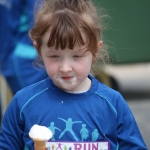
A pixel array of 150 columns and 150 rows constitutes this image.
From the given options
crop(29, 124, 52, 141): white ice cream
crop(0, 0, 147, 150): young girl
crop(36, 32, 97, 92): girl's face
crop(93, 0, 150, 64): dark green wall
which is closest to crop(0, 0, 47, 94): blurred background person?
crop(0, 0, 147, 150): young girl

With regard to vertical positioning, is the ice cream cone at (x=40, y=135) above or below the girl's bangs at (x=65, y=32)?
below

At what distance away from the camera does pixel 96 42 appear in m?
2.67

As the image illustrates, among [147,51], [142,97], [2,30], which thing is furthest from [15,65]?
[142,97]

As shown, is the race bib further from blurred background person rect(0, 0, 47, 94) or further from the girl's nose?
blurred background person rect(0, 0, 47, 94)

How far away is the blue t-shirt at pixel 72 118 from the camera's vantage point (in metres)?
2.65

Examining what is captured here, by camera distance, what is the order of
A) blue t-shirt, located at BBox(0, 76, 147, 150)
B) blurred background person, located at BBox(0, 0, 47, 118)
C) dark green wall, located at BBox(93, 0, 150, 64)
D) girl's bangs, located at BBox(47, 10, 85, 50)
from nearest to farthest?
girl's bangs, located at BBox(47, 10, 85, 50), blue t-shirt, located at BBox(0, 76, 147, 150), blurred background person, located at BBox(0, 0, 47, 118), dark green wall, located at BBox(93, 0, 150, 64)

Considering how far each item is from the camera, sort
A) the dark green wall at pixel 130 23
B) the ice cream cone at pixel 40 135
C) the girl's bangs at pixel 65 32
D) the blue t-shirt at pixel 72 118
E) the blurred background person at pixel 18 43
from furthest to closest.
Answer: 1. the dark green wall at pixel 130 23
2. the blurred background person at pixel 18 43
3. the blue t-shirt at pixel 72 118
4. the girl's bangs at pixel 65 32
5. the ice cream cone at pixel 40 135

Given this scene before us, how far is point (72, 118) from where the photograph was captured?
2.66 meters

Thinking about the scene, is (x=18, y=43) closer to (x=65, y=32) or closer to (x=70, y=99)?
(x=70, y=99)

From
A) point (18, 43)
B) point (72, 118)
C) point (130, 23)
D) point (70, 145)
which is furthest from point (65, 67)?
point (130, 23)

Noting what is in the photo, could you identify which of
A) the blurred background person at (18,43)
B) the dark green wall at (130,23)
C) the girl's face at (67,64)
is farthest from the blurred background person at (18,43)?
the dark green wall at (130,23)

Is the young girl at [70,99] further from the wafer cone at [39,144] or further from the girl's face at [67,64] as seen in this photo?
the wafer cone at [39,144]

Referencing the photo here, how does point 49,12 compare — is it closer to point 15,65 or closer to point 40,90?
point 40,90

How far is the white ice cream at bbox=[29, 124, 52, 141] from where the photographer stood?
240 cm
